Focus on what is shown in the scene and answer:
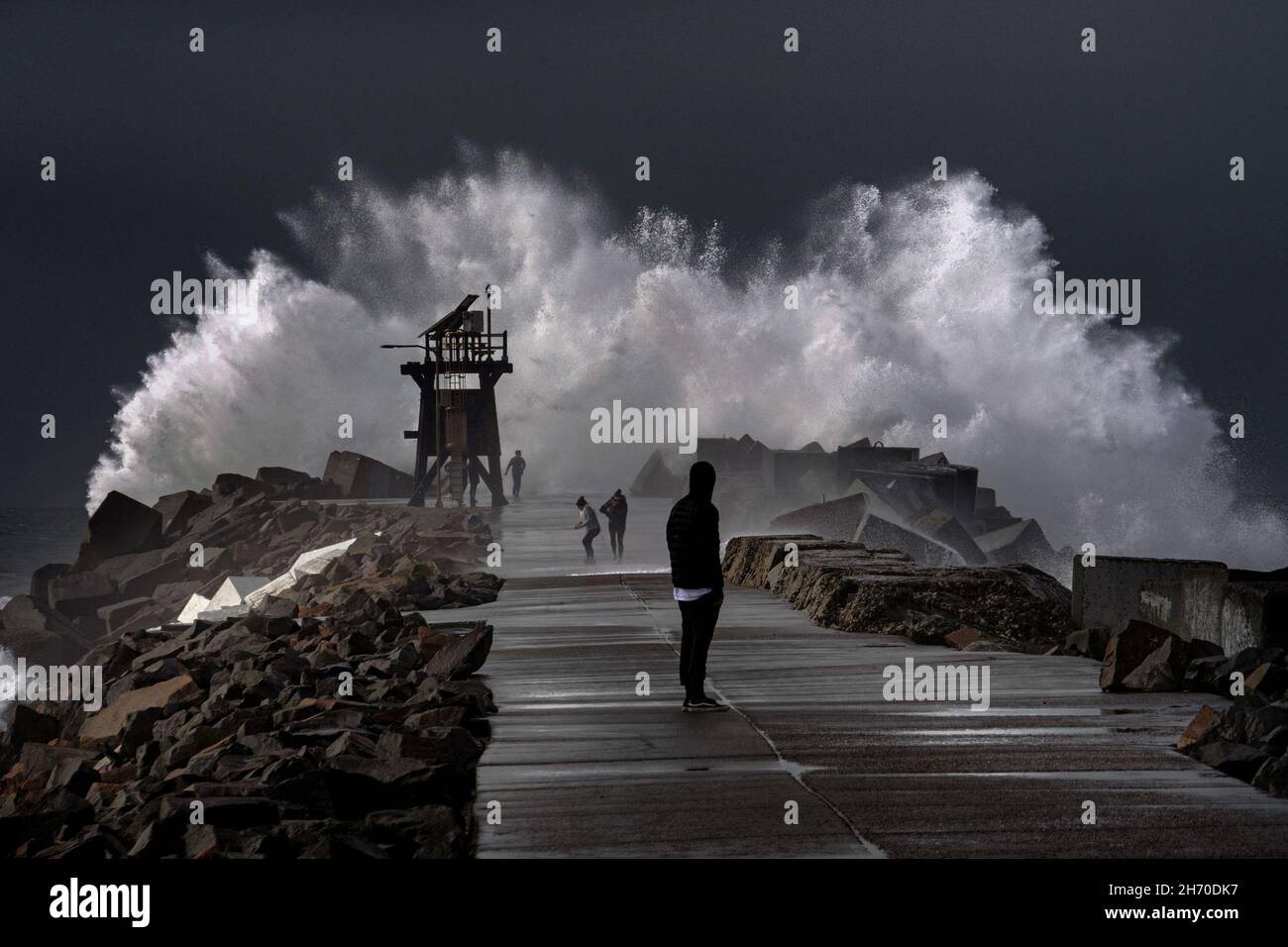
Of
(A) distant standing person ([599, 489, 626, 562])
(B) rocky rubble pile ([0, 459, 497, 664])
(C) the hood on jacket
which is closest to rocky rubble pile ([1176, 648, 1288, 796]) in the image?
(C) the hood on jacket

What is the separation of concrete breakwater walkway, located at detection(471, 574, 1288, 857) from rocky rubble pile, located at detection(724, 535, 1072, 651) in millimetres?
1184

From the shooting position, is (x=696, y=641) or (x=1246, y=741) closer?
(x=1246, y=741)

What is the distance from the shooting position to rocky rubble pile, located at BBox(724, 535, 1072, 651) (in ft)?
40.2

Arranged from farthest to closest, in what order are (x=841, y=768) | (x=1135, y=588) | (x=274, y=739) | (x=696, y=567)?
(x=1135, y=588) < (x=696, y=567) < (x=274, y=739) < (x=841, y=768)

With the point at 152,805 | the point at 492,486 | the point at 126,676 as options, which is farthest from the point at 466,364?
the point at 152,805

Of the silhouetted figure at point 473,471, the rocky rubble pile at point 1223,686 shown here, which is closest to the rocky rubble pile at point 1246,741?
the rocky rubble pile at point 1223,686

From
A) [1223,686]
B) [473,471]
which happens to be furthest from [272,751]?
[473,471]

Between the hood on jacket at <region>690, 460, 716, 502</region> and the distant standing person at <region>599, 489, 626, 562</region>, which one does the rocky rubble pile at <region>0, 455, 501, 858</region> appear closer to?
the hood on jacket at <region>690, 460, 716, 502</region>

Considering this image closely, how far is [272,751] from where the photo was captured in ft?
24.3

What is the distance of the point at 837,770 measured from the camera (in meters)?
6.77

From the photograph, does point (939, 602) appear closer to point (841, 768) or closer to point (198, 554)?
point (841, 768)

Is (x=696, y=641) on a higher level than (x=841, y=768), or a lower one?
higher

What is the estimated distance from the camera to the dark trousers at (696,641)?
859cm

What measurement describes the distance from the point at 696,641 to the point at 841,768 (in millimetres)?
1930
